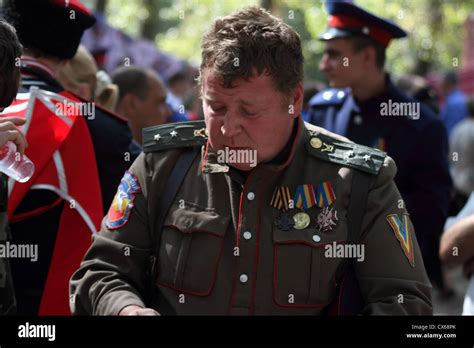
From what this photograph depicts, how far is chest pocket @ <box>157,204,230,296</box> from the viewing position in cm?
292

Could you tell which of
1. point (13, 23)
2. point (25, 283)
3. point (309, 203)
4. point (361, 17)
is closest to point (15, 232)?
point (25, 283)

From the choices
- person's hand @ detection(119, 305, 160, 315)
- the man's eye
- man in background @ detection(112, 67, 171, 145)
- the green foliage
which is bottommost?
person's hand @ detection(119, 305, 160, 315)

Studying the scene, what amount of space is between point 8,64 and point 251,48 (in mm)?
900

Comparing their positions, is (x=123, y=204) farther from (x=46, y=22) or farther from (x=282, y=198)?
(x=46, y=22)

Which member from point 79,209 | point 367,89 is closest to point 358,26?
point 367,89

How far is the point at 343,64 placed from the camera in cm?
606

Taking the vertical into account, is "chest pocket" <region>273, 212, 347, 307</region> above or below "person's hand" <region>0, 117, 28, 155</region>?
below

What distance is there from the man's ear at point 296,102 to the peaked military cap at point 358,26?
10.3 feet

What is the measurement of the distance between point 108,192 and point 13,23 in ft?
3.01

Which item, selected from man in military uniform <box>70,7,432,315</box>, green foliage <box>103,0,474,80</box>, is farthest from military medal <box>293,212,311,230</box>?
green foliage <box>103,0,474,80</box>

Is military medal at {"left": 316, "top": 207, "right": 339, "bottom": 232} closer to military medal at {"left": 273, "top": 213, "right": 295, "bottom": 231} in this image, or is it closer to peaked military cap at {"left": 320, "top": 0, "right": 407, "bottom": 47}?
military medal at {"left": 273, "top": 213, "right": 295, "bottom": 231}

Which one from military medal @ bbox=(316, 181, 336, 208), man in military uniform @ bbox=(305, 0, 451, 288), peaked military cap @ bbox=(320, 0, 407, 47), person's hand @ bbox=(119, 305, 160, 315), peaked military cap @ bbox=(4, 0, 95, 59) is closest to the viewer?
person's hand @ bbox=(119, 305, 160, 315)

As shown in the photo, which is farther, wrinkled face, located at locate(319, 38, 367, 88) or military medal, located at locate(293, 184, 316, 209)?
wrinkled face, located at locate(319, 38, 367, 88)

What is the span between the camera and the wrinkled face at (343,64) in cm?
602
